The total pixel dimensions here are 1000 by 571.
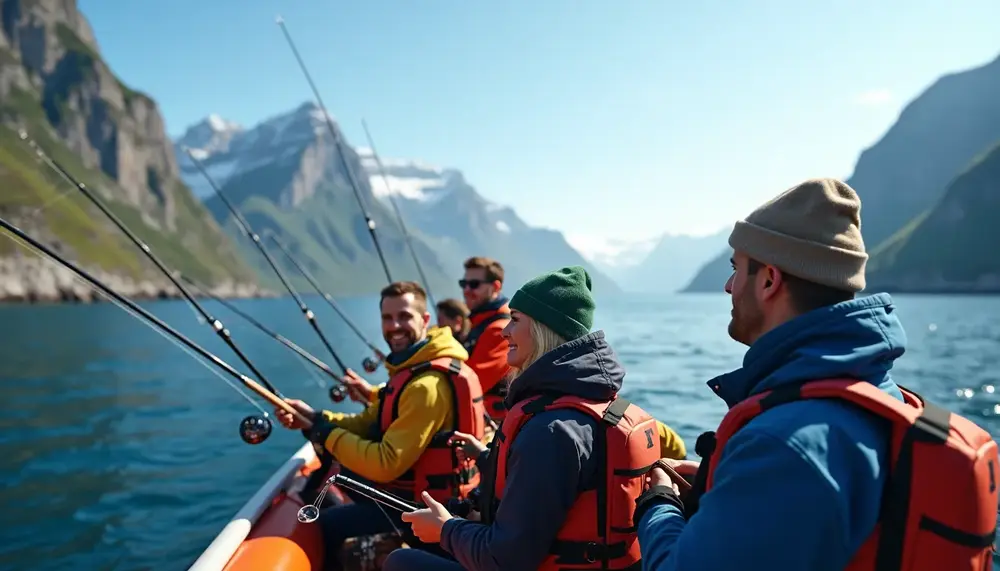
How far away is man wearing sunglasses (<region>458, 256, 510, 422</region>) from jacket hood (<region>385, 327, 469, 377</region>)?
1.74 meters

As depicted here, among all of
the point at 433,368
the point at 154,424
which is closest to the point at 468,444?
the point at 433,368

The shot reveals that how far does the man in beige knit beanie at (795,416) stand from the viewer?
1.64 metres

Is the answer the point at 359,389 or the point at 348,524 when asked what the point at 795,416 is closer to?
the point at 348,524

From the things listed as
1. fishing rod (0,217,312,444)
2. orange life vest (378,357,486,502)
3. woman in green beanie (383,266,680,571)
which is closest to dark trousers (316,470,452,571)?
orange life vest (378,357,486,502)

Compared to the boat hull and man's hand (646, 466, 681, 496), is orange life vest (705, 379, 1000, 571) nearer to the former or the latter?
man's hand (646, 466, 681, 496)

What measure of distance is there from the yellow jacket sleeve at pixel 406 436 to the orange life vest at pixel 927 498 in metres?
3.22

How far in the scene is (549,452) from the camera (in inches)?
112

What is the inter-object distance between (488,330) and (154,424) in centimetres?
1358

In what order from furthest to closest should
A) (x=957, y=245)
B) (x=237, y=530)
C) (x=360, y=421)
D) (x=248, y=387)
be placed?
1. (x=957, y=245)
2. (x=360, y=421)
3. (x=248, y=387)
4. (x=237, y=530)

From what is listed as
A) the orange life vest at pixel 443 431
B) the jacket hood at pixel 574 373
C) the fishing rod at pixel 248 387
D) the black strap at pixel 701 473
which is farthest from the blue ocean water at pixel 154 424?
the black strap at pixel 701 473

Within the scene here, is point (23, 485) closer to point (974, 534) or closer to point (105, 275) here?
point (974, 534)

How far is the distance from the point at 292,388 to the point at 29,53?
178368 mm

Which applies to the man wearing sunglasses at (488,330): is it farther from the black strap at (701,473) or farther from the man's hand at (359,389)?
the black strap at (701,473)

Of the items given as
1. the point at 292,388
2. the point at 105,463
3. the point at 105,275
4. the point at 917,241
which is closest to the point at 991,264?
the point at 917,241
